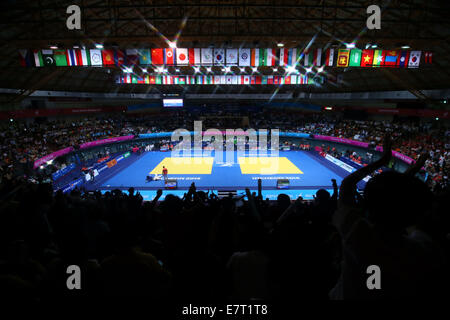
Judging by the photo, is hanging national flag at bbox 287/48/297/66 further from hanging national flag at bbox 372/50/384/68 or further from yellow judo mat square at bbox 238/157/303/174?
yellow judo mat square at bbox 238/157/303/174

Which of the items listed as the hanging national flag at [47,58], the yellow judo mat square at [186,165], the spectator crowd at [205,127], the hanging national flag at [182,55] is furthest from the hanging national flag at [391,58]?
the hanging national flag at [47,58]

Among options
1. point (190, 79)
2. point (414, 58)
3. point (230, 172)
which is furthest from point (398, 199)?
point (190, 79)

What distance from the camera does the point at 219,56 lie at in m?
14.7

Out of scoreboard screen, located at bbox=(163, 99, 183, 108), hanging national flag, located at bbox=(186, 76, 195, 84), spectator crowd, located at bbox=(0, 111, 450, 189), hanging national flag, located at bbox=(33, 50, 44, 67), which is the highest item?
hanging national flag, located at bbox=(33, 50, 44, 67)

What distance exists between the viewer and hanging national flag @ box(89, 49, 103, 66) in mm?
14141

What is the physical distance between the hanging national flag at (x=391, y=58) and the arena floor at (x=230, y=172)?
1007cm

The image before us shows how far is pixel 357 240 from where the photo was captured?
1.43 meters

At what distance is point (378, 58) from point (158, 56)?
13659 mm

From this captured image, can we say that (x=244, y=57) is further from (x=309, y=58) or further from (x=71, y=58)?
(x=71, y=58)

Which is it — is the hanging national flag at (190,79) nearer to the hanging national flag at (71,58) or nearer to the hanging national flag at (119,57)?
the hanging national flag at (119,57)

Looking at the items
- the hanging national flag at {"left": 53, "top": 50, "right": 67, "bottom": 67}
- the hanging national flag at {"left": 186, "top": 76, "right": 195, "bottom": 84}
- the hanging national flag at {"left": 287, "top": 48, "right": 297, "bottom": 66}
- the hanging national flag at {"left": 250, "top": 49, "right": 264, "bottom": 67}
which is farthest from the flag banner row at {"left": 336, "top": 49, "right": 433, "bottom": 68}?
the hanging national flag at {"left": 186, "top": 76, "right": 195, "bottom": 84}

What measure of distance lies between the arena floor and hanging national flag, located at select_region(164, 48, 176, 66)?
32.5 feet

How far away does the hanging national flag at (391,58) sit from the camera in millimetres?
14188

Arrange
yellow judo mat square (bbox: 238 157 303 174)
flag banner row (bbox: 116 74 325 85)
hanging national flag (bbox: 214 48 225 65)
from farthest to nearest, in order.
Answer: flag banner row (bbox: 116 74 325 85), yellow judo mat square (bbox: 238 157 303 174), hanging national flag (bbox: 214 48 225 65)
